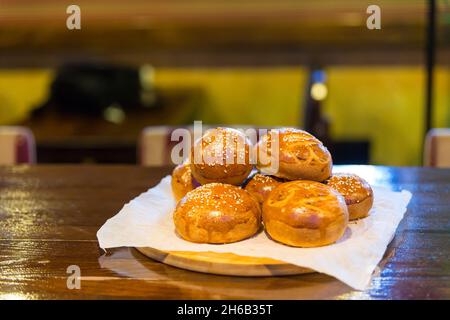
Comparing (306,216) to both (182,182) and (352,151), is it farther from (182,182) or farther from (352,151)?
(352,151)

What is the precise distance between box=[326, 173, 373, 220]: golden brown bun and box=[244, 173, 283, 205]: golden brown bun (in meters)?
0.10

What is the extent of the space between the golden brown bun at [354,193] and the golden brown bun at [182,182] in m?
0.26

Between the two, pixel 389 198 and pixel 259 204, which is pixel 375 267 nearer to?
pixel 259 204

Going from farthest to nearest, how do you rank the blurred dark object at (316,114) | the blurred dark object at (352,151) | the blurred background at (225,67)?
1. the blurred background at (225,67)
2. the blurred dark object at (352,151)
3. the blurred dark object at (316,114)

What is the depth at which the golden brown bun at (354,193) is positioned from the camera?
3.50 feet

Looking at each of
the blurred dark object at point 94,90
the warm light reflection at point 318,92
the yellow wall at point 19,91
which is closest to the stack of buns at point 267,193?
the warm light reflection at point 318,92

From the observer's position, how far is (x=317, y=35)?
3545 mm

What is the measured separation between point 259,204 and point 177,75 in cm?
316

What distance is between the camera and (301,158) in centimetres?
103

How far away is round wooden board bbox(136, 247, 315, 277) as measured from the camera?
2.95 feet

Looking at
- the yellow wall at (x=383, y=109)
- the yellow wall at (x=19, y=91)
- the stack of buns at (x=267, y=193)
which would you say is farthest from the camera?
the yellow wall at (x=19, y=91)

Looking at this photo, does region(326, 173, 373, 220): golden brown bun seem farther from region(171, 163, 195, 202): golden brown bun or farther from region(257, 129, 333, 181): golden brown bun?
region(171, 163, 195, 202): golden brown bun

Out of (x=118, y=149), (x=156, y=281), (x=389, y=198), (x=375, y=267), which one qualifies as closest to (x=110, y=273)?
(x=156, y=281)

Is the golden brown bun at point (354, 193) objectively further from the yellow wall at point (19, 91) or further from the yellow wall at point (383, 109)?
the yellow wall at point (19, 91)
